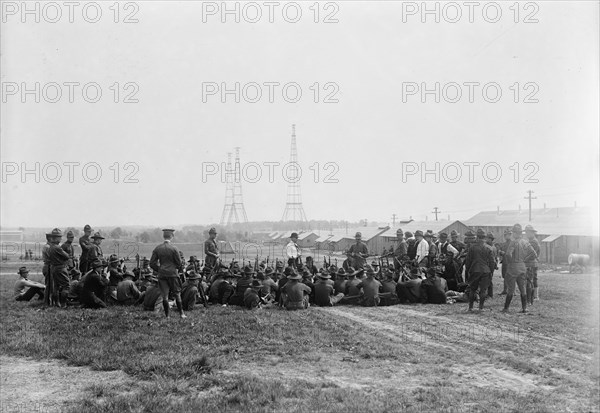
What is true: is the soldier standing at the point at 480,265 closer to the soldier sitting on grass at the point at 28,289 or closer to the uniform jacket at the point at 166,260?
the uniform jacket at the point at 166,260

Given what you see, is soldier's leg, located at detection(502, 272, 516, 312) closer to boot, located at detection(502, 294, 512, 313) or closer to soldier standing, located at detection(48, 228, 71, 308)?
boot, located at detection(502, 294, 512, 313)

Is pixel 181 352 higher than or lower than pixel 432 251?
lower

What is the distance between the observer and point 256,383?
6.99 meters

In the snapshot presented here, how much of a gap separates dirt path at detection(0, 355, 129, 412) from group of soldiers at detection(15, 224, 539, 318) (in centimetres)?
368

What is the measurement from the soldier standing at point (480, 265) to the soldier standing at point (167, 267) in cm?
752

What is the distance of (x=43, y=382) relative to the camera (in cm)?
746

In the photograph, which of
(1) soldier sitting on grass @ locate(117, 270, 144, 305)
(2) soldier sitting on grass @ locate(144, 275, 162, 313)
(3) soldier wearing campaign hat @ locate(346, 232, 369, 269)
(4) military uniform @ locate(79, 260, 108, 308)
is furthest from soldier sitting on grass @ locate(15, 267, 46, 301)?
(3) soldier wearing campaign hat @ locate(346, 232, 369, 269)

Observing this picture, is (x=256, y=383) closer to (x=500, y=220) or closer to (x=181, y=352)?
(x=181, y=352)

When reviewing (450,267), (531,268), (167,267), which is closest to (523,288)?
(531,268)

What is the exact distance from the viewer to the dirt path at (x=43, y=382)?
6586mm

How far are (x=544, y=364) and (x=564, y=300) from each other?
8647mm

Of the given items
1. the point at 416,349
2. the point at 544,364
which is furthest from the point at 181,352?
the point at 544,364

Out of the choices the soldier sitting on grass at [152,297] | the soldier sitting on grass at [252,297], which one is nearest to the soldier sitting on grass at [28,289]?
the soldier sitting on grass at [152,297]

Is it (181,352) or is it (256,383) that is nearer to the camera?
(256,383)
